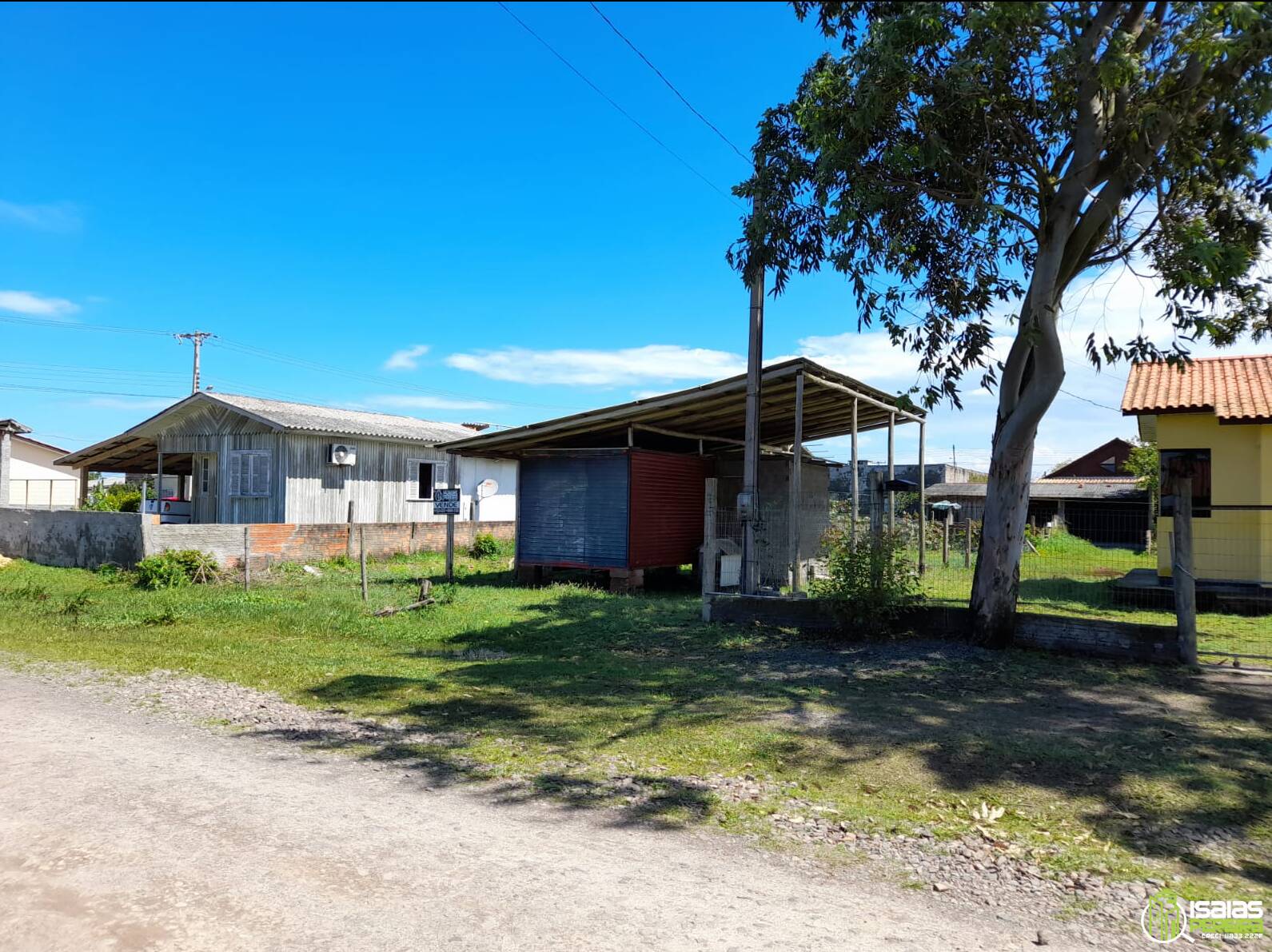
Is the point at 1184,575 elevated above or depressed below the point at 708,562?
above

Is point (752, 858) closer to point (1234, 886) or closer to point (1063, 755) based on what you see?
point (1234, 886)

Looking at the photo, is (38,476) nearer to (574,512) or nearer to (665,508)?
(574,512)

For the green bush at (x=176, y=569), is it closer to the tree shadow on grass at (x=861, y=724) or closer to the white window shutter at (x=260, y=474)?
the white window shutter at (x=260, y=474)

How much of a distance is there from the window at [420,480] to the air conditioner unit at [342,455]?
2.24 m

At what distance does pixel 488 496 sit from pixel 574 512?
34.1 feet

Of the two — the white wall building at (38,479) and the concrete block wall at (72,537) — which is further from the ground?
the white wall building at (38,479)

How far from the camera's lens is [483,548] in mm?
22594

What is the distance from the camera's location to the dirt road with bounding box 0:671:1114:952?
3199mm

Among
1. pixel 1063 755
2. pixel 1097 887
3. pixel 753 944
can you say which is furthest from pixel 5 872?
pixel 1063 755

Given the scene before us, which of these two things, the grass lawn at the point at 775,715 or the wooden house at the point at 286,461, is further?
the wooden house at the point at 286,461

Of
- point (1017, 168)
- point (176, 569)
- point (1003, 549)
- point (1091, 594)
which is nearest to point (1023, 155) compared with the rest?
point (1017, 168)

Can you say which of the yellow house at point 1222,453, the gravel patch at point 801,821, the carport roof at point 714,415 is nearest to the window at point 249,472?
the carport roof at point 714,415

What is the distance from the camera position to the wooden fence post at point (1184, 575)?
316 inches

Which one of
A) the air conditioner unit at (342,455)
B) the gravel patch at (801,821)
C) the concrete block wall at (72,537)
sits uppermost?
the air conditioner unit at (342,455)
